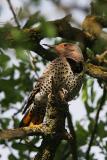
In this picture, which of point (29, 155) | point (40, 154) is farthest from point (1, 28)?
point (29, 155)

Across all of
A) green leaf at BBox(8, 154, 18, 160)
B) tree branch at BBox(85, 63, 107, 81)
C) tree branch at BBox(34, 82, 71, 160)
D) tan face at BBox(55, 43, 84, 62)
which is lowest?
green leaf at BBox(8, 154, 18, 160)

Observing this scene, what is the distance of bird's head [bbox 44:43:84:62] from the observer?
5633 millimetres

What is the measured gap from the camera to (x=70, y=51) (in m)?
5.83

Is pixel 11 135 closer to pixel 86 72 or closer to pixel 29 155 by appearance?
pixel 86 72

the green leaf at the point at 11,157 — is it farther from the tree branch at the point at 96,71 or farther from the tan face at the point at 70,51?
the tree branch at the point at 96,71

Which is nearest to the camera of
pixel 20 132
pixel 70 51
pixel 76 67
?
pixel 20 132

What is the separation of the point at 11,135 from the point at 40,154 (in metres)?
0.47

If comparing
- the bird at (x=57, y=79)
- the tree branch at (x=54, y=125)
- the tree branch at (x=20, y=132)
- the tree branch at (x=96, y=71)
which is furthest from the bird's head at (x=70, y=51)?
the tree branch at (x=20, y=132)

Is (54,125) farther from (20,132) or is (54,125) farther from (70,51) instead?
(70,51)

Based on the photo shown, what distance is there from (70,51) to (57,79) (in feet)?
2.08

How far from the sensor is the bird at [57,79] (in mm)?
5430

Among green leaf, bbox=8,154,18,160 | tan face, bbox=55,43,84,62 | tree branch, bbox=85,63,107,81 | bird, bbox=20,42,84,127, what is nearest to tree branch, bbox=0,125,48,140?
bird, bbox=20,42,84,127

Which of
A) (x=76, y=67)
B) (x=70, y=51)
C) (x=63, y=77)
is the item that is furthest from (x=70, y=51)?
(x=63, y=77)

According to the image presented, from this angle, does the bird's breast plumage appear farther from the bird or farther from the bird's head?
the bird's head
